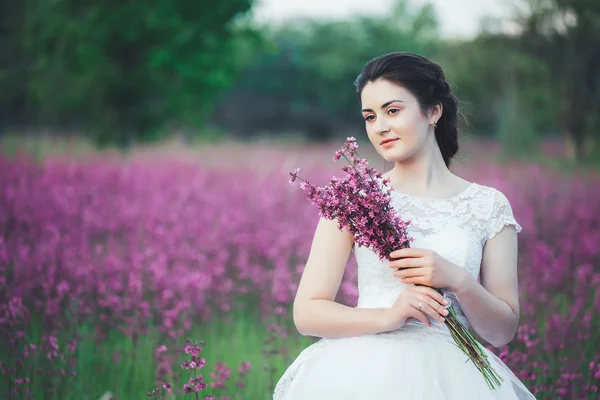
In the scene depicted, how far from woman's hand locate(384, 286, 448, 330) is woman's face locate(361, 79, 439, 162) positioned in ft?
1.72

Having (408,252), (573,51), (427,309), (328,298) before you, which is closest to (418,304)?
(427,309)

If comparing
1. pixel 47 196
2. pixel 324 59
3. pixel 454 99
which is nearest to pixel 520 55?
pixel 324 59

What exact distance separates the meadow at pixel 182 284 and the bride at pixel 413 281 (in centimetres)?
59

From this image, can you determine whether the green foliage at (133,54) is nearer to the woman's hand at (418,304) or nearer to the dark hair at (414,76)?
the dark hair at (414,76)

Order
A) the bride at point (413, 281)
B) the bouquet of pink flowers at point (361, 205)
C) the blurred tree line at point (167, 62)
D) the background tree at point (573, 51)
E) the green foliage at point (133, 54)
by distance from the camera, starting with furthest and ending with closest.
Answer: the background tree at point (573, 51) → the blurred tree line at point (167, 62) → the green foliage at point (133, 54) → the bride at point (413, 281) → the bouquet of pink flowers at point (361, 205)

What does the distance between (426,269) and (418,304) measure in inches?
4.2

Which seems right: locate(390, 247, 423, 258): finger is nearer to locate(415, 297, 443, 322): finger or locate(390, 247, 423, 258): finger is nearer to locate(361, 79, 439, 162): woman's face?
locate(415, 297, 443, 322): finger

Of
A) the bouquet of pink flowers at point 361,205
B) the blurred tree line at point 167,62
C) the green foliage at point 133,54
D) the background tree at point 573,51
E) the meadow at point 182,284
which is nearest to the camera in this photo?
the bouquet of pink flowers at point 361,205

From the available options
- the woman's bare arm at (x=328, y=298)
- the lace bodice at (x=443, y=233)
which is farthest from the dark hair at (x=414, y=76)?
the woman's bare arm at (x=328, y=298)

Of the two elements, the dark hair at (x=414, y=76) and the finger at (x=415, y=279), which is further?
the dark hair at (x=414, y=76)

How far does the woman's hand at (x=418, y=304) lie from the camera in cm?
185

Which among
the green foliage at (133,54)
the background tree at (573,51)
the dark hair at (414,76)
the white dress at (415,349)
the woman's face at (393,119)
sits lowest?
the white dress at (415,349)

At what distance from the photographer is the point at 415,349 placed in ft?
6.64

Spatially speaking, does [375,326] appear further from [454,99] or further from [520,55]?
[520,55]
